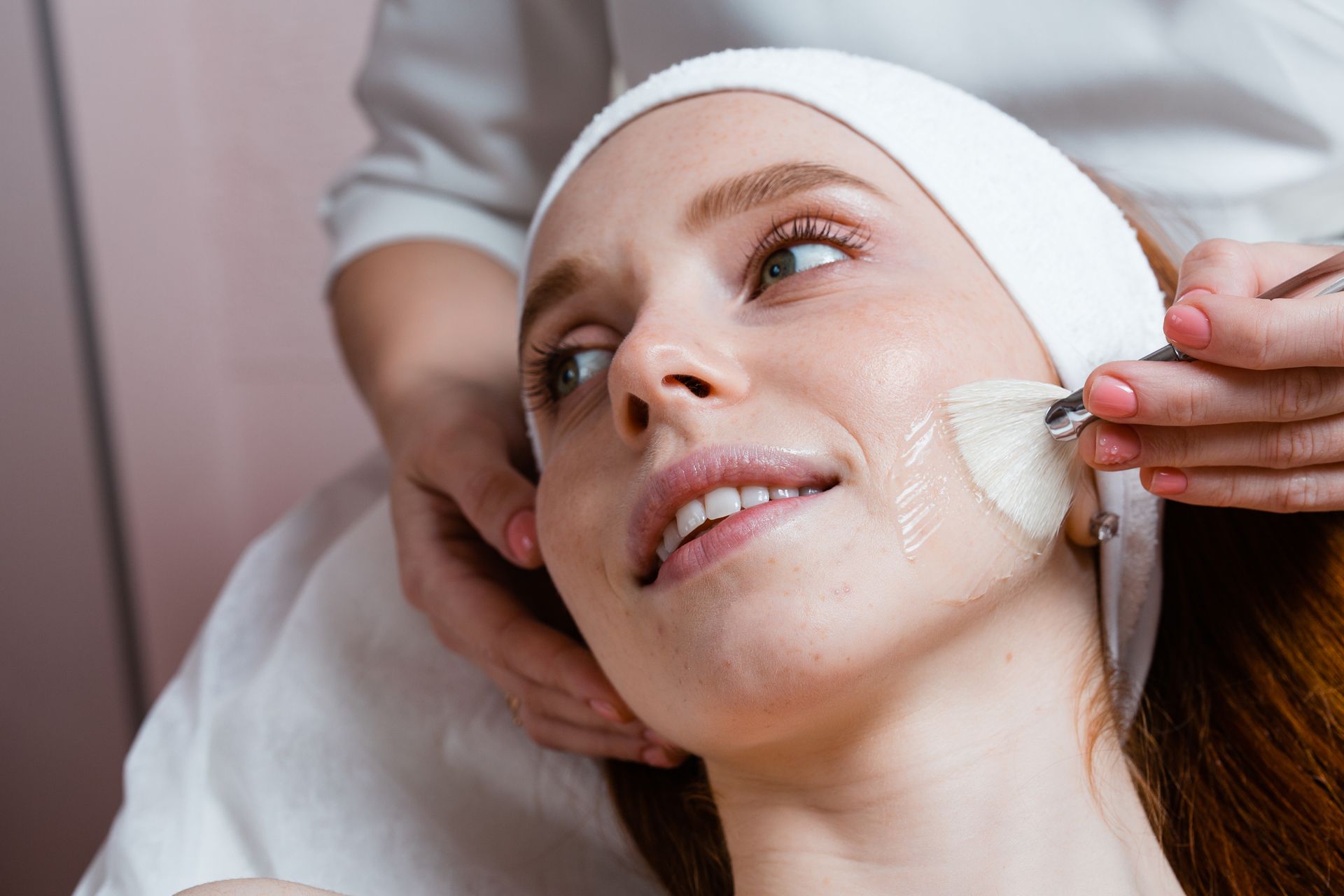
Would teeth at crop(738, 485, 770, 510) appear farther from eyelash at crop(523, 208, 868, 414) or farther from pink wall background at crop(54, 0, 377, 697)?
pink wall background at crop(54, 0, 377, 697)

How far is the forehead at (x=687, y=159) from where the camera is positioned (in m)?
0.90

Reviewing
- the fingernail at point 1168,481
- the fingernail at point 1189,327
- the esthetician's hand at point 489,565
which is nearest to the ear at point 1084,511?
the fingernail at point 1168,481

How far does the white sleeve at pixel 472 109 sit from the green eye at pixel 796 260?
0.76 metres

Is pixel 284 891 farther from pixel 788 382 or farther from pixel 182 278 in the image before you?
pixel 182 278

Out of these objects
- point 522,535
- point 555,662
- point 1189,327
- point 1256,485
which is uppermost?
point 1189,327

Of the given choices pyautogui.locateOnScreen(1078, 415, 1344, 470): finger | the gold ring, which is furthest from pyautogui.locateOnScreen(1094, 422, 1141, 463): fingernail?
the gold ring

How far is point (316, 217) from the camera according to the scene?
242 centimetres

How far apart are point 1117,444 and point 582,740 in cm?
60

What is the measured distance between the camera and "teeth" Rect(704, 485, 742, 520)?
2.55 feet

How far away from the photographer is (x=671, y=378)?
78 centimetres

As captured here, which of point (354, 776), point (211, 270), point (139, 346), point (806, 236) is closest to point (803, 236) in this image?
point (806, 236)

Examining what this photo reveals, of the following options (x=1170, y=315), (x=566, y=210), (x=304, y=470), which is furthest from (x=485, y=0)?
(x=304, y=470)

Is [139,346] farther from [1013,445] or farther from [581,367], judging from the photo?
[1013,445]

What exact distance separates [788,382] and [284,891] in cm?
53
